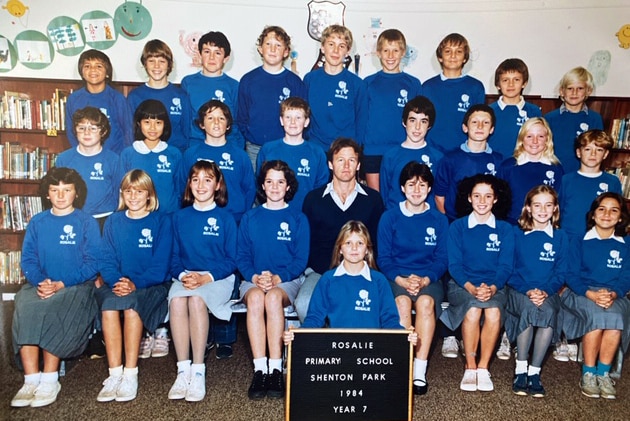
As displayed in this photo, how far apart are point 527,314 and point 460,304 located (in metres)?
0.33

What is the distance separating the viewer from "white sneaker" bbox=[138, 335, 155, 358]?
9.26 feet

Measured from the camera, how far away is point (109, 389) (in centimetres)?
244

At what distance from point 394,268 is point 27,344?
1.79 m

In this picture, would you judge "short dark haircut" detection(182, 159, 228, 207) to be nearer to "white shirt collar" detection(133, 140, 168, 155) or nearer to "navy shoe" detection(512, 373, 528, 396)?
"white shirt collar" detection(133, 140, 168, 155)

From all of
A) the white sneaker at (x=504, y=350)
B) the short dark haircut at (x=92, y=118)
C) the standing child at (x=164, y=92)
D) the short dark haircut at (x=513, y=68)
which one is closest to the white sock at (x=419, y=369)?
the white sneaker at (x=504, y=350)

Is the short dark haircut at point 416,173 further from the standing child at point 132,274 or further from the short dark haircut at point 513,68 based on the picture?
the standing child at point 132,274

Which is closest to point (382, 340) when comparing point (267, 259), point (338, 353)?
point (338, 353)

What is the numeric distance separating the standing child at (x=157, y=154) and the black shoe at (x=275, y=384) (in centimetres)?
99

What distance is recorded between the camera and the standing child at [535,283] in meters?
2.58

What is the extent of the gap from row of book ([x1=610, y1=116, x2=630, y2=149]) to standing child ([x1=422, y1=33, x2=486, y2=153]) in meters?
0.74

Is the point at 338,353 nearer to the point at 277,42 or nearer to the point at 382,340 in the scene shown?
the point at 382,340

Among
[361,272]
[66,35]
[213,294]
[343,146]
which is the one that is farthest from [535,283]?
[66,35]

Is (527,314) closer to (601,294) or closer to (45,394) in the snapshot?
(601,294)

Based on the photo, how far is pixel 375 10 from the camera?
254 centimetres
